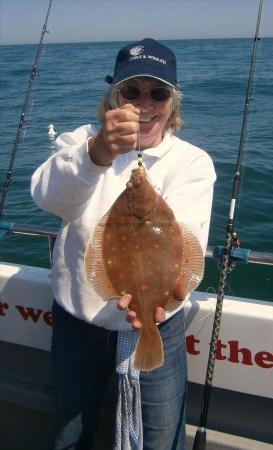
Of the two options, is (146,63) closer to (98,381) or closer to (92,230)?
(92,230)

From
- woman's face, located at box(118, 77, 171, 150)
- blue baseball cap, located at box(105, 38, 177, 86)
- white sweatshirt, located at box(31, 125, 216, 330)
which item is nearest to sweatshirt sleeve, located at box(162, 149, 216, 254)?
white sweatshirt, located at box(31, 125, 216, 330)

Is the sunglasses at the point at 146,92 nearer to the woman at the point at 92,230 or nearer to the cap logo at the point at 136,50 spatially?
the woman at the point at 92,230

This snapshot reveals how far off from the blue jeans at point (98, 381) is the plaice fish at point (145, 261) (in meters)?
0.33

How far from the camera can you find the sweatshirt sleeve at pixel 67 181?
1.95 m

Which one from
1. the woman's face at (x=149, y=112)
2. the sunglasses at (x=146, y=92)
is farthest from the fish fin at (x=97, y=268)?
the sunglasses at (x=146, y=92)

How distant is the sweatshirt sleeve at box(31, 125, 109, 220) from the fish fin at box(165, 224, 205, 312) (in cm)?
45

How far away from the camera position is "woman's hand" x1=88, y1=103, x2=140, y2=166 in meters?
1.74

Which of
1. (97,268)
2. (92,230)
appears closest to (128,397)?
(97,268)

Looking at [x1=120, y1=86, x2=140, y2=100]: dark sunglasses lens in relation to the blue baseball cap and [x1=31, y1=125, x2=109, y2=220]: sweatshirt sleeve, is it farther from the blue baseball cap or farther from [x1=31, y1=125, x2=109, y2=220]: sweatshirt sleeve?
[x1=31, y1=125, x2=109, y2=220]: sweatshirt sleeve

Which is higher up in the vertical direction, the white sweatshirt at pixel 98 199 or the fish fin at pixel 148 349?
the white sweatshirt at pixel 98 199

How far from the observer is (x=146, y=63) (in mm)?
2258

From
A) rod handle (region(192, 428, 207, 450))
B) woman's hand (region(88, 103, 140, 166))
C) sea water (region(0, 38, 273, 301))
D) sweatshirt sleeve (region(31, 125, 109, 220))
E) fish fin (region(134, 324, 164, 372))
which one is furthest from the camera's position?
sea water (region(0, 38, 273, 301))

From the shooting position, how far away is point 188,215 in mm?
2145

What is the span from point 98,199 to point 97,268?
0.36m
